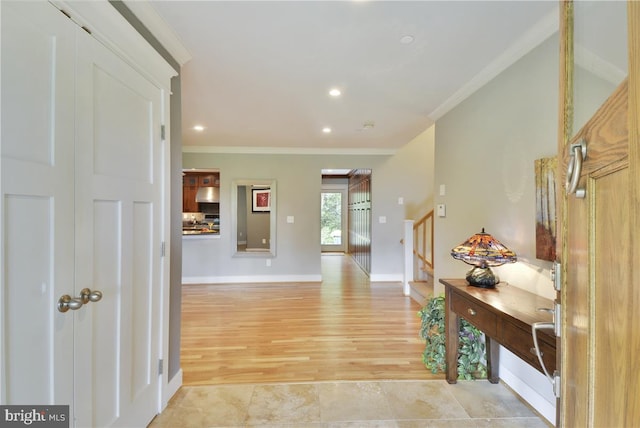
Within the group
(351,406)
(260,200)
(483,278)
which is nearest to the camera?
(351,406)

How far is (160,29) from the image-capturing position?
1641 millimetres

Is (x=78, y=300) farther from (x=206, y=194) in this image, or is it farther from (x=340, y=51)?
(x=206, y=194)

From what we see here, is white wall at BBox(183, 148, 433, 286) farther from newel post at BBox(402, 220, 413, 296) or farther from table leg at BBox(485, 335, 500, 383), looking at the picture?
table leg at BBox(485, 335, 500, 383)

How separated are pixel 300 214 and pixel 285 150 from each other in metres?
1.15

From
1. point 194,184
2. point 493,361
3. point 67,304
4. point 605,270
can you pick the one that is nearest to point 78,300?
point 67,304

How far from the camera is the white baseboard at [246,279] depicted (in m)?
4.99

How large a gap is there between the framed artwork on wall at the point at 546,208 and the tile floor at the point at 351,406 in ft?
3.31

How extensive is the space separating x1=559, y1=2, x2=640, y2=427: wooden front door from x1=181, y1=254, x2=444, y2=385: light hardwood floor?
1700 mm

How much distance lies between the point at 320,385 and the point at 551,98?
235 centimetres

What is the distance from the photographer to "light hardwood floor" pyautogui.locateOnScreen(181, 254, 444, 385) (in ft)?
7.36

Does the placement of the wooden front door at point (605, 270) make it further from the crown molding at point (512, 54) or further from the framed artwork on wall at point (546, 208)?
the crown molding at point (512, 54)

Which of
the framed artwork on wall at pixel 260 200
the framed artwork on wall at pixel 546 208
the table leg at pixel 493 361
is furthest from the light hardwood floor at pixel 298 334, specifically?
the framed artwork on wall at pixel 260 200

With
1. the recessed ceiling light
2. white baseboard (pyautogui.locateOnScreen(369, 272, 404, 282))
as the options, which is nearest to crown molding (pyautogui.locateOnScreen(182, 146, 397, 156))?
white baseboard (pyautogui.locateOnScreen(369, 272, 404, 282))

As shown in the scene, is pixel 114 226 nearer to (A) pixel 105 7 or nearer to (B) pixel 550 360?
(A) pixel 105 7
